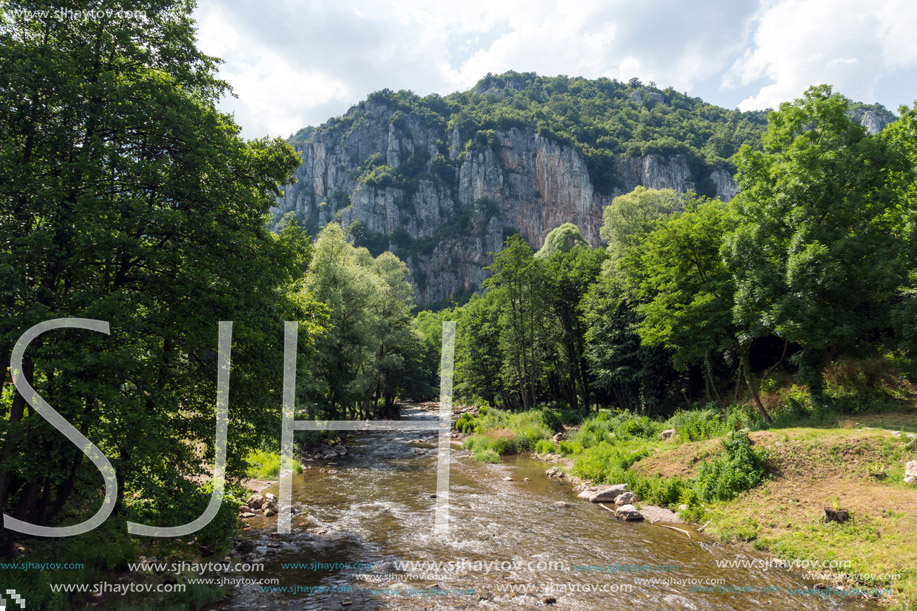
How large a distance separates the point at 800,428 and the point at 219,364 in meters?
19.2

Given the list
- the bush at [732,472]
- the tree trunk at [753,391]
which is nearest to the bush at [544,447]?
the tree trunk at [753,391]

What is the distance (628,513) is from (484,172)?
157m

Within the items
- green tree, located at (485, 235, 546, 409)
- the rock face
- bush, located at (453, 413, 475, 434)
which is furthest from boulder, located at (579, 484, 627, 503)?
the rock face

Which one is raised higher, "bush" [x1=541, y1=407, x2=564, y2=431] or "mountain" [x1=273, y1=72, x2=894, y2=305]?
"mountain" [x1=273, y1=72, x2=894, y2=305]

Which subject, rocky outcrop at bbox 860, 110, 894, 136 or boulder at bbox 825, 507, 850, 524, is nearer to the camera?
boulder at bbox 825, 507, 850, 524

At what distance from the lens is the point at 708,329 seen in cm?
2083

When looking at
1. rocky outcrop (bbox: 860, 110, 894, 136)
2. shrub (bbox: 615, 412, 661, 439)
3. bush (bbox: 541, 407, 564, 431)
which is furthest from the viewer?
rocky outcrop (bbox: 860, 110, 894, 136)

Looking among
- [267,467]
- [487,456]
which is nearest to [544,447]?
[487,456]

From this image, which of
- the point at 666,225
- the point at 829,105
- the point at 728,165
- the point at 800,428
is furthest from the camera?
the point at 728,165

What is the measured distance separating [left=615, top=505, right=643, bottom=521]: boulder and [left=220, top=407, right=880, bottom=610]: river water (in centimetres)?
41

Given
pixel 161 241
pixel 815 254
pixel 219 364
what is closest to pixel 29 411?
pixel 219 364

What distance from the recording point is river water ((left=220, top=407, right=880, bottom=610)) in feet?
28.7

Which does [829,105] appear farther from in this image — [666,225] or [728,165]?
[728,165]

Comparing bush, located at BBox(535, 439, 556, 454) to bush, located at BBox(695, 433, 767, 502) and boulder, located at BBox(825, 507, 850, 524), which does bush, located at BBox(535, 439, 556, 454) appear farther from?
boulder, located at BBox(825, 507, 850, 524)
